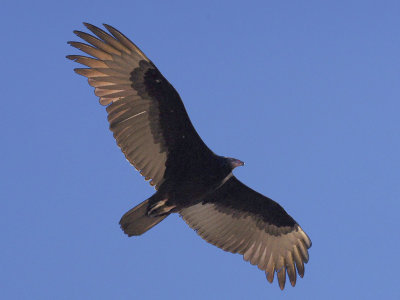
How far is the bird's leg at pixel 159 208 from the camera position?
897 centimetres

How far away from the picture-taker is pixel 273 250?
10258 millimetres

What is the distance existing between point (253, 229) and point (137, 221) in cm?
201

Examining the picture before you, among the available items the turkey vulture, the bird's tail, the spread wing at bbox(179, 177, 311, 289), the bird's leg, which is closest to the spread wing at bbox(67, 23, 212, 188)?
the turkey vulture

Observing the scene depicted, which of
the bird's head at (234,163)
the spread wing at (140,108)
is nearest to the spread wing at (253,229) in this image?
the bird's head at (234,163)

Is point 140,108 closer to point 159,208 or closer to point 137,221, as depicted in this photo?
point 159,208

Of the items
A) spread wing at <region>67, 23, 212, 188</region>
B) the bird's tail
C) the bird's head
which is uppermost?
spread wing at <region>67, 23, 212, 188</region>

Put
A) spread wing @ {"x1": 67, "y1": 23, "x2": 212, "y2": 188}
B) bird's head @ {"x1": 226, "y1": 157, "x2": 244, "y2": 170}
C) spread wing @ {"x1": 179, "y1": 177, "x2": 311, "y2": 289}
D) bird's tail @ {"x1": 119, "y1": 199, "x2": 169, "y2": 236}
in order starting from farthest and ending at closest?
spread wing @ {"x1": 179, "y1": 177, "x2": 311, "y2": 289} < bird's head @ {"x1": 226, "y1": 157, "x2": 244, "y2": 170} < spread wing @ {"x1": 67, "y1": 23, "x2": 212, "y2": 188} < bird's tail @ {"x1": 119, "y1": 199, "x2": 169, "y2": 236}

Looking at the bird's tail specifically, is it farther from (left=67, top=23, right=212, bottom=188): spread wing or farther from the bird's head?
the bird's head

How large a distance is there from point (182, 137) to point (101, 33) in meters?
1.51

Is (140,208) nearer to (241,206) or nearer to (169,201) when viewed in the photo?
(169,201)

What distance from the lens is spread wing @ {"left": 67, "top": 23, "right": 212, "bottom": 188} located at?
29.5 ft

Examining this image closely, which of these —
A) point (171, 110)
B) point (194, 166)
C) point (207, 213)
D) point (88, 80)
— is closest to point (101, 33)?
point (88, 80)

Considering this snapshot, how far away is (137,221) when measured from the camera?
29.2 feet

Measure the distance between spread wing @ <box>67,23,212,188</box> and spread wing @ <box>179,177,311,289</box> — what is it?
100 centimetres
